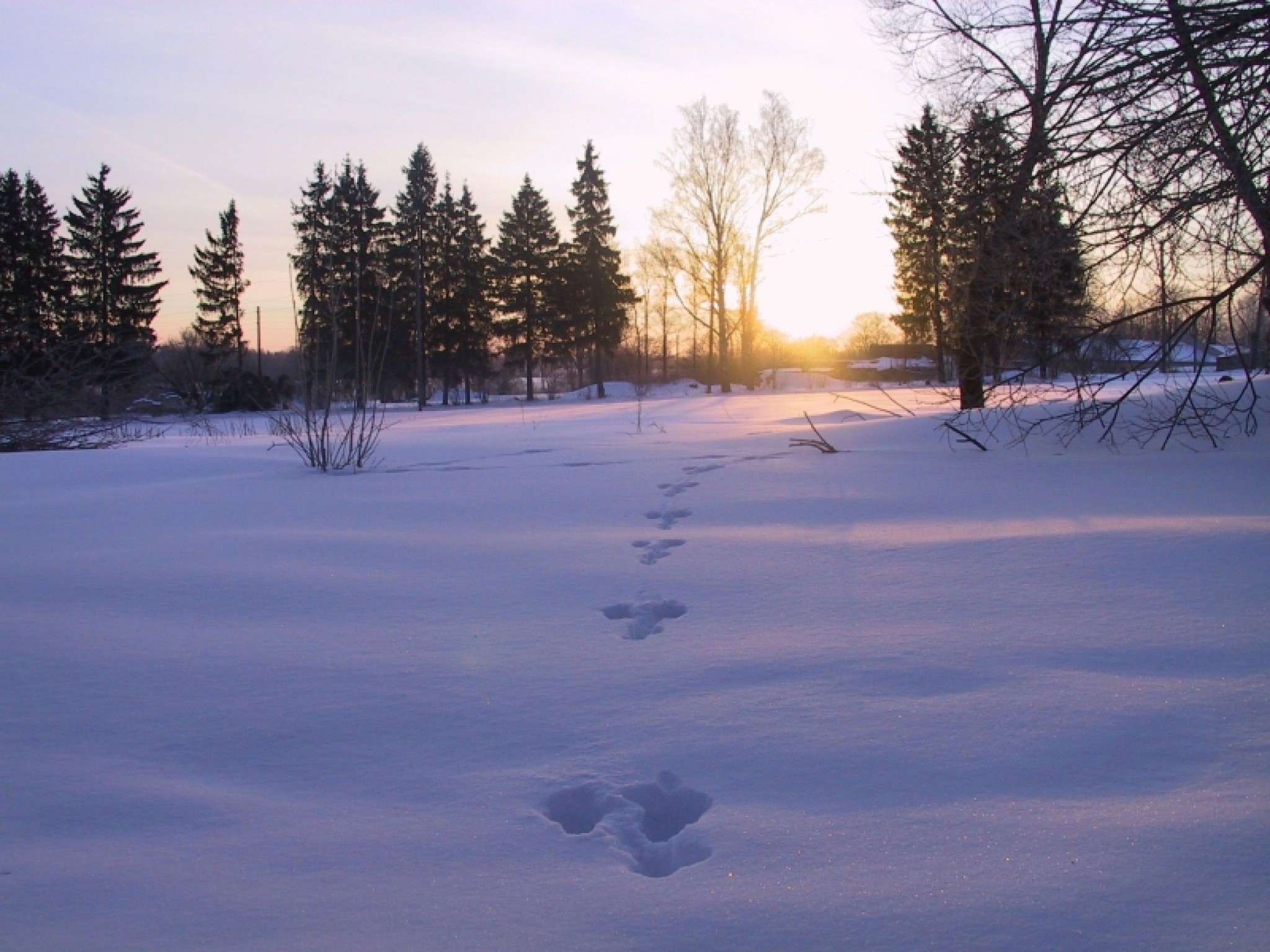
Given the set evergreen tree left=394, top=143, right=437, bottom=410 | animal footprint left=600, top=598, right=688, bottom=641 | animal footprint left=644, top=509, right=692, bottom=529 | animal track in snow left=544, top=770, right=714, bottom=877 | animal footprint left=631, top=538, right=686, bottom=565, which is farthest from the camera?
evergreen tree left=394, top=143, right=437, bottom=410

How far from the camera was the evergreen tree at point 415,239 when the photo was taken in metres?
32.8

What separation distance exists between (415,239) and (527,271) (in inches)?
179

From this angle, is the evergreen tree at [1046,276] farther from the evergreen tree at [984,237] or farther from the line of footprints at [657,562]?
the line of footprints at [657,562]

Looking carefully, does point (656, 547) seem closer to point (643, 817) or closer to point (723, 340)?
point (643, 817)

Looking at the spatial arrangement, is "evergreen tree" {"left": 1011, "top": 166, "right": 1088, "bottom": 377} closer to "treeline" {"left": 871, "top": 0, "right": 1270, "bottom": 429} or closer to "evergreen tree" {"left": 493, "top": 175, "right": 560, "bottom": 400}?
"treeline" {"left": 871, "top": 0, "right": 1270, "bottom": 429}

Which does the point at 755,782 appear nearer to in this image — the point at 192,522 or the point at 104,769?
the point at 104,769

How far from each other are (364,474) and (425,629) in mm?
3924

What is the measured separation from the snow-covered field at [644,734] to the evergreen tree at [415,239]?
29.9 m

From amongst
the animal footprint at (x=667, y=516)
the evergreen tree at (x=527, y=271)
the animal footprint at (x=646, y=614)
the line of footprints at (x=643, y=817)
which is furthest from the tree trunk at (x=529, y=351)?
the line of footprints at (x=643, y=817)

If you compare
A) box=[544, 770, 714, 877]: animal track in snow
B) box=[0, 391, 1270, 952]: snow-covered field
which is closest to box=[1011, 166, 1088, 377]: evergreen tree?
box=[0, 391, 1270, 952]: snow-covered field

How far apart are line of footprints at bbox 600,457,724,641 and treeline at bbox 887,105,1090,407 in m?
2.38

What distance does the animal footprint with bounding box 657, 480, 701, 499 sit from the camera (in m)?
5.25

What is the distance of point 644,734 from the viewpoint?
2021 mm

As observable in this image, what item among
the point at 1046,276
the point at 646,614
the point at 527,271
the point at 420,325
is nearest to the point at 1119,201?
the point at 1046,276
